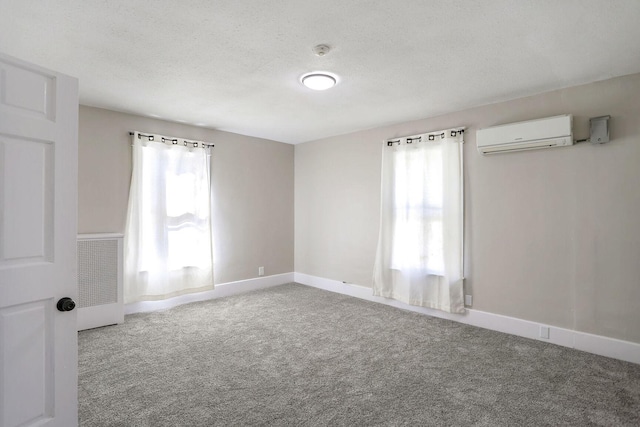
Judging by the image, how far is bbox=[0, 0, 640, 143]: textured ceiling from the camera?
197cm

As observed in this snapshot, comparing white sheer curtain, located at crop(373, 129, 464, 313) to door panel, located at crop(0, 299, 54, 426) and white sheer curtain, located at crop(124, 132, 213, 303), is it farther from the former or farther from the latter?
door panel, located at crop(0, 299, 54, 426)

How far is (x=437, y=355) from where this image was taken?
298 centimetres

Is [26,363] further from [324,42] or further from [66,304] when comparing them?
[324,42]

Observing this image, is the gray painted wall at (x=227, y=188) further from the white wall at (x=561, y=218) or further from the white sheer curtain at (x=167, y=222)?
the white wall at (x=561, y=218)

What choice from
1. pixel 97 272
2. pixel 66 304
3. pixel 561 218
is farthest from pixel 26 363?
pixel 561 218

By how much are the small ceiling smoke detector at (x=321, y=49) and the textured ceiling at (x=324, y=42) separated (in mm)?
51

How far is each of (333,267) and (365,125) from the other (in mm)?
2249

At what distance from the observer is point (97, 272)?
361 centimetres

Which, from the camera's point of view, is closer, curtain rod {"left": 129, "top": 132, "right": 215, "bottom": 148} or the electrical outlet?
the electrical outlet

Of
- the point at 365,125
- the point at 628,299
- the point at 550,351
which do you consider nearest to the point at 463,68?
the point at 365,125

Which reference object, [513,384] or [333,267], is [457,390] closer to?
[513,384]

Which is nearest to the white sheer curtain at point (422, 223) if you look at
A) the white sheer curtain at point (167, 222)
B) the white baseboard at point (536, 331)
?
the white baseboard at point (536, 331)

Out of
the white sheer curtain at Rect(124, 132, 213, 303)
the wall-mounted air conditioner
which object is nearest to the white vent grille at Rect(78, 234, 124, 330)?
the white sheer curtain at Rect(124, 132, 213, 303)

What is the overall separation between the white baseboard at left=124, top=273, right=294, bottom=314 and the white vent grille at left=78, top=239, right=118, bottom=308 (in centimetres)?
47
